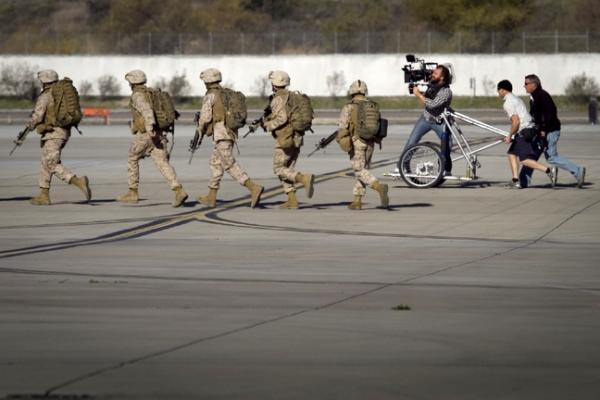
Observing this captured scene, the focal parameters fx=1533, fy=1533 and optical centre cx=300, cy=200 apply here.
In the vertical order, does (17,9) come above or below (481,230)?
above

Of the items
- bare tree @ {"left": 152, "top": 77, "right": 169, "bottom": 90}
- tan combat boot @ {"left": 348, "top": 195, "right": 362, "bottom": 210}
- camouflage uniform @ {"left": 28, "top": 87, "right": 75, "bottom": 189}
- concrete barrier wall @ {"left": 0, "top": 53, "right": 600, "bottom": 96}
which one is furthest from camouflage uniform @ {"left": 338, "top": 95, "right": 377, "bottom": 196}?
bare tree @ {"left": 152, "top": 77, "right": 169, "bottom": 90}

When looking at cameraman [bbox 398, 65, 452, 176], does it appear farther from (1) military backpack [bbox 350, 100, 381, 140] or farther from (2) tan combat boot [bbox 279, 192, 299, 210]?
(1) military backpack [bbox 350, 100, 381, 140]

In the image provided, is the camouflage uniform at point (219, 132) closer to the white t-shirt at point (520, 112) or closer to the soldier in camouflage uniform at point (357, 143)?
the soldier in camouflage uniform at point (357, 143)

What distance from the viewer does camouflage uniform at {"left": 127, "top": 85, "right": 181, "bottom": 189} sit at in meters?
20.1

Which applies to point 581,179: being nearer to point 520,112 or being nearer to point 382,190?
point 520,112

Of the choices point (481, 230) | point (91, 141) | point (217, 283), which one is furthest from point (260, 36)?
point (217, 283)

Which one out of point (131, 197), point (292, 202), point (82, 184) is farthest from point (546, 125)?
point (82, 184)

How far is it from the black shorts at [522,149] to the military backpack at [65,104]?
6.44m

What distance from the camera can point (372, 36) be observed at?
6756cm

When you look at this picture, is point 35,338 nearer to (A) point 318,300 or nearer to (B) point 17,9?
(A) point 318,300

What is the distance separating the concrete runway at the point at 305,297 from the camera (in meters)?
8.57

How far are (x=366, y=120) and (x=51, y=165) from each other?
4409 mm

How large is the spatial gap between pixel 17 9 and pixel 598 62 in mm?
49665

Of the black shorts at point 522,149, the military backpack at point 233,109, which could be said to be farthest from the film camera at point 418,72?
the military backpack at point 233,109
